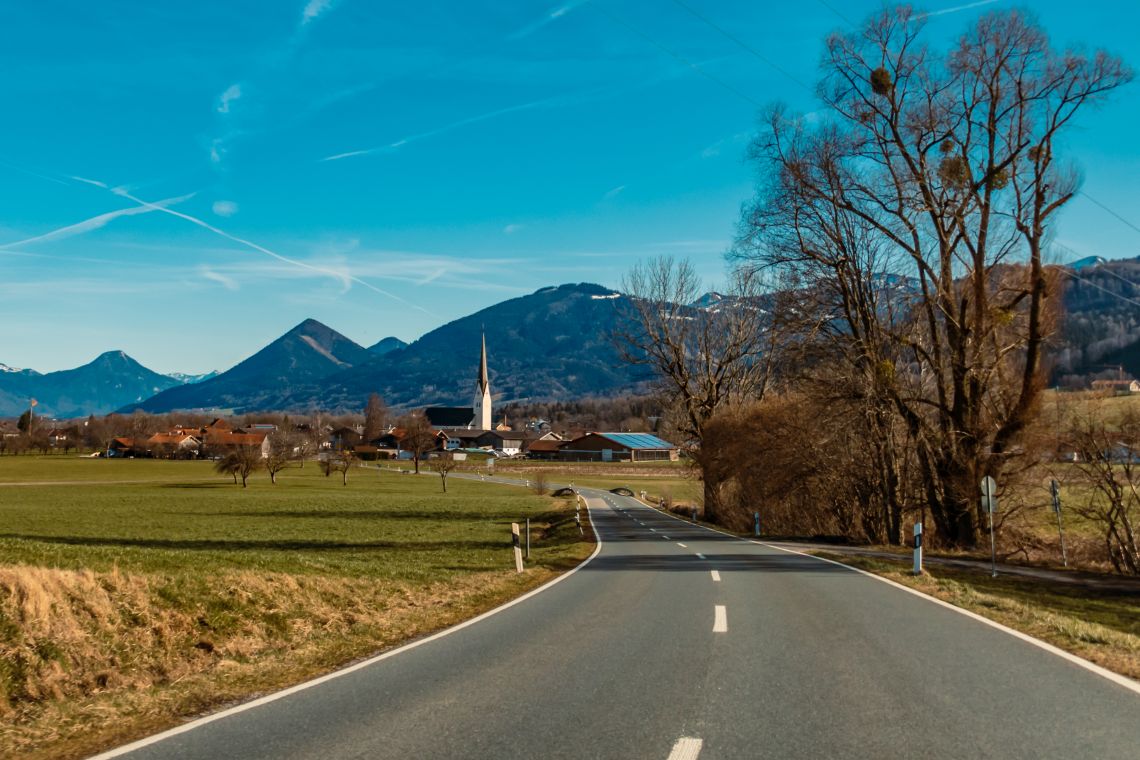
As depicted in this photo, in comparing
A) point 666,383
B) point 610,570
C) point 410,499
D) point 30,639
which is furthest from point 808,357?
point 410,499

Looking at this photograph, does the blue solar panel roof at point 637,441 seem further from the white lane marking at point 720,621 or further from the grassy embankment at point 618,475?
the white lane marking at point 720,621

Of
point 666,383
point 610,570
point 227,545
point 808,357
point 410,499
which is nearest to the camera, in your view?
point 610,570

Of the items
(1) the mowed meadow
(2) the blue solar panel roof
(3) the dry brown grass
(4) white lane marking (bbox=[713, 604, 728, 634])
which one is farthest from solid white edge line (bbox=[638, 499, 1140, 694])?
(2) the blue solar panel roof

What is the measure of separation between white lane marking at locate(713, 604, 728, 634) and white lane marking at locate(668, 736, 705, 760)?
487cm

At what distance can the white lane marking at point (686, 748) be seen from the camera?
5.54m

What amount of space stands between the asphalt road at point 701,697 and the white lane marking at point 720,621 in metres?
0.04

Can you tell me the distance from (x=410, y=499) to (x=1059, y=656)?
205ft

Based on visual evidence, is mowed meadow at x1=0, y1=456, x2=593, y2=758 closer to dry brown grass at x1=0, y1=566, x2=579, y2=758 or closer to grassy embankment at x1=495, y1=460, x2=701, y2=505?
dry brown grass at x1=0, y1=566, x2=579, y2=758

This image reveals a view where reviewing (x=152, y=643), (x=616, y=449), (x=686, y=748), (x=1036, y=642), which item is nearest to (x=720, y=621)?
(x=1036, y=642)

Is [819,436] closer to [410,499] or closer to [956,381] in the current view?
[956,381]

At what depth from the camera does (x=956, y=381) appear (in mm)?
26062

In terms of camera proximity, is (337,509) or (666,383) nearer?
(666,383)

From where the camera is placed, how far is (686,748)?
571 centimetres

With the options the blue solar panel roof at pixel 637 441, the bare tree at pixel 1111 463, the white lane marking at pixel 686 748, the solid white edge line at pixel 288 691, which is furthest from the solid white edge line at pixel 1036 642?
the blue solar panel roof at pixel 637 441
